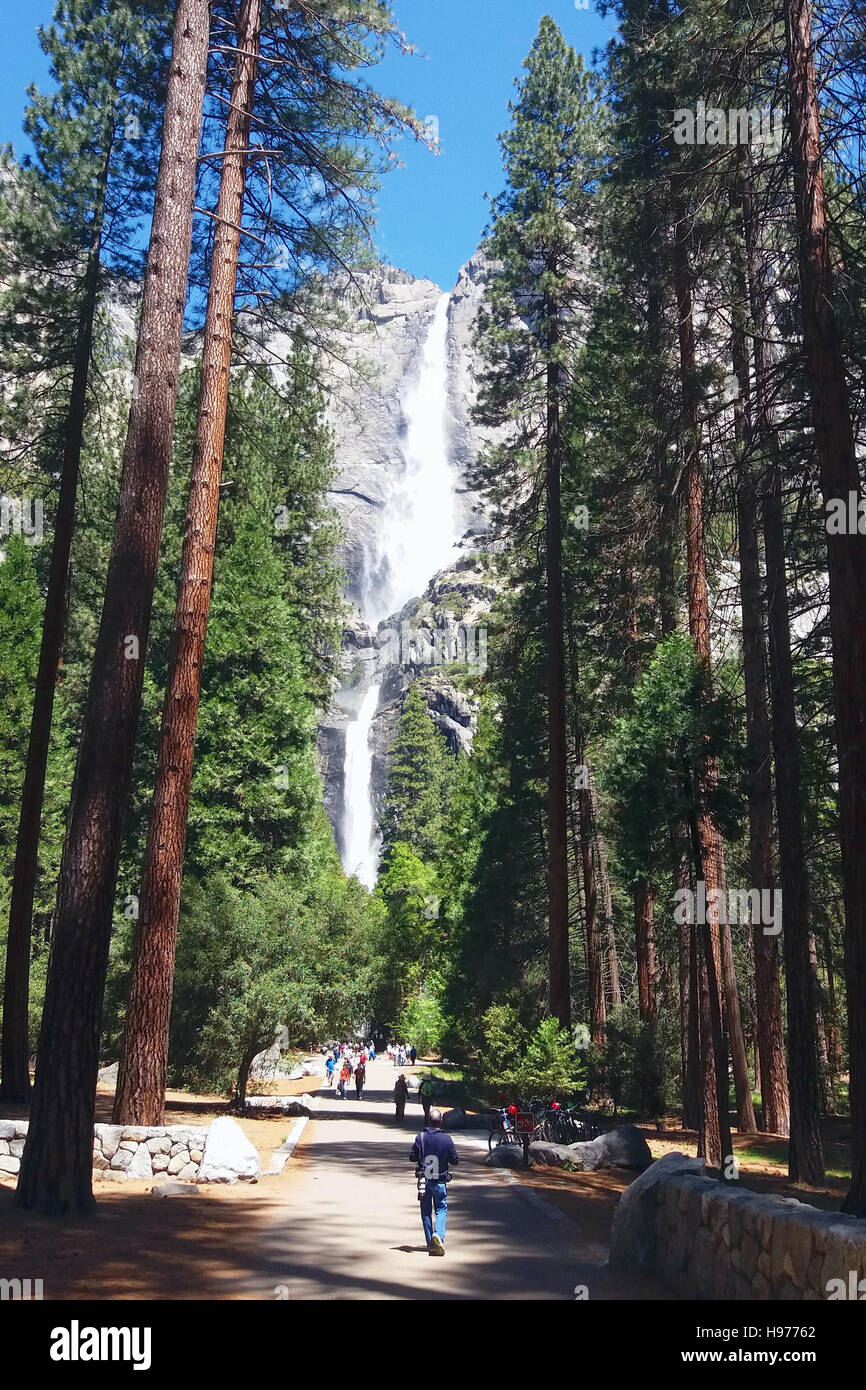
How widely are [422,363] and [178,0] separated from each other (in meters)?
182

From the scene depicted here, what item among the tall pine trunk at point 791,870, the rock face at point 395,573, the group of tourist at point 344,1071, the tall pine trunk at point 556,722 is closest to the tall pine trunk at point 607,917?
the rock face at point 395,573

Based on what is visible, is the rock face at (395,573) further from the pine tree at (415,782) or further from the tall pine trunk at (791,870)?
the tall pine trunk at (791,870)

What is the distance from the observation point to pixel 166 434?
9.56 m

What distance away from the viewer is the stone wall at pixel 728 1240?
5032 millimetres

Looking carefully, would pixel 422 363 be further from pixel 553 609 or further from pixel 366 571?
pixel 553 609

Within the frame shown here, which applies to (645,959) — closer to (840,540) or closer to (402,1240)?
(402,1240)

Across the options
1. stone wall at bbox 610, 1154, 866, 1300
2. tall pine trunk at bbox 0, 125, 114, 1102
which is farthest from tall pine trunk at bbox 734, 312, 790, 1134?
tall pine trunk at bbox 0, 125, 114, 1102

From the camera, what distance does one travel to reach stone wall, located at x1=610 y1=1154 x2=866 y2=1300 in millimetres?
5032

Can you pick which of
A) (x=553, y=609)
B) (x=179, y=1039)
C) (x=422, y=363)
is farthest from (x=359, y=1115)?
(x=422, y=363)

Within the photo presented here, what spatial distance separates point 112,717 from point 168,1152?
5.05m

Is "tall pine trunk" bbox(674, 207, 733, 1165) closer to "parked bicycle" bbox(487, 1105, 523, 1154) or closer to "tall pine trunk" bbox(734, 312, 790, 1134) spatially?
"tall pine trunk" bbox(734, 312, 790, 1134)

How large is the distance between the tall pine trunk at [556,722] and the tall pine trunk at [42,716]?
28.1 ft

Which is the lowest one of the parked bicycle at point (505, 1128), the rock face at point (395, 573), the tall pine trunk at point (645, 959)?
the parked bicycle at point (505, 1128)

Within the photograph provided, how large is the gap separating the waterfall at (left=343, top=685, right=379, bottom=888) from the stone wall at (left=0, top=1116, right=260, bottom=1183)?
8558cm
